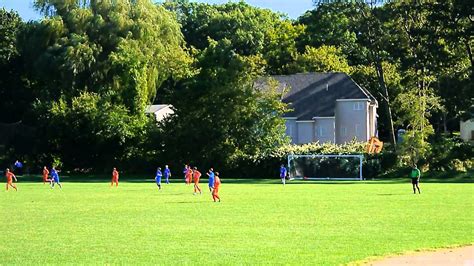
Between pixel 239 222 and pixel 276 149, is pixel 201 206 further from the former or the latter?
pixel 276 149

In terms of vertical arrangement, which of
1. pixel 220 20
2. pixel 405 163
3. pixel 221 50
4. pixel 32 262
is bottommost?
pixel 32 262

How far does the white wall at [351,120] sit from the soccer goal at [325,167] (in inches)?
633

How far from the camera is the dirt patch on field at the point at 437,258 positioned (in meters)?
15.8

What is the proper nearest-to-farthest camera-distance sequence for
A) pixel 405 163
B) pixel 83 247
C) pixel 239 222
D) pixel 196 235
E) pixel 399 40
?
pixel 83 247 → pixel 196 235 → pixel 239 222 → pixel 405 163 → pixel 399 40

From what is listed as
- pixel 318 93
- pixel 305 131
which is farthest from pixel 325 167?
pixel 318 93

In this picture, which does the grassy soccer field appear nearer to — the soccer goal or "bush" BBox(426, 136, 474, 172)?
the soccer goal

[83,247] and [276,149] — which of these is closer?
[83,247]

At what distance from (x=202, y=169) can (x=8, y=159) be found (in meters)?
20.0

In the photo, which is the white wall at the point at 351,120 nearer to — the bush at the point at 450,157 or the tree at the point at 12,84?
the bush at the point at 450,157

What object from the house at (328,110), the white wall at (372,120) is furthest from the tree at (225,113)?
the white wall at (372,120)

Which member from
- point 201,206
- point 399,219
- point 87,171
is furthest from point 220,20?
point 399,219

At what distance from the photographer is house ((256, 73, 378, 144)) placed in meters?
75.9

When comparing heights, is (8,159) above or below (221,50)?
below

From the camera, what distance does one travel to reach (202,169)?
64.8 metres
